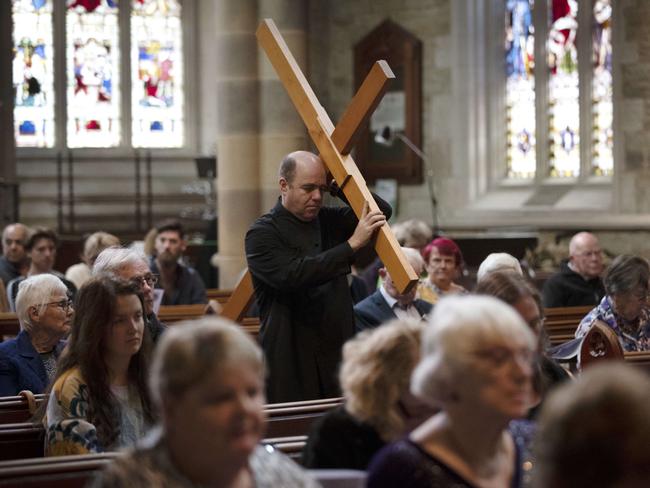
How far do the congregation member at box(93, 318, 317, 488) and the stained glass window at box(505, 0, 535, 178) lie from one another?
12.2m

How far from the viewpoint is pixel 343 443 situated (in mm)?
3262

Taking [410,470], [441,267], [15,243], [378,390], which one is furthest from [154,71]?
[410,470]

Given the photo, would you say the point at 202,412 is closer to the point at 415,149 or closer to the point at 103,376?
the point at 103,376

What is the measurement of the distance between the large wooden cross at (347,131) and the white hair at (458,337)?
7.24ft

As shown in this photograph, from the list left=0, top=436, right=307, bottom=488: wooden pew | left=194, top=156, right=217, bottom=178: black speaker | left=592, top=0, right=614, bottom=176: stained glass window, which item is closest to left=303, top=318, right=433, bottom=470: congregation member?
left=0, top=436, right=307, bottom=488: wooden pew

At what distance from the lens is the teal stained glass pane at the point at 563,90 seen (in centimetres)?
1397

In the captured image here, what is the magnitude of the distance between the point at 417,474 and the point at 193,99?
47.1 feet

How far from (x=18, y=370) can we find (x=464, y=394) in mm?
2915

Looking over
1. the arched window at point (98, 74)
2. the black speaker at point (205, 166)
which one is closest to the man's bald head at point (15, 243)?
the black speaker at point (205, 166)

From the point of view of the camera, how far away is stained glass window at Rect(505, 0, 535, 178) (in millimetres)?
14445

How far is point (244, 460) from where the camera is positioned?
2.49 m

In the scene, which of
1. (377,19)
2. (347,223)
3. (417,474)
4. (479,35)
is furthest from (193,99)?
(417,474)

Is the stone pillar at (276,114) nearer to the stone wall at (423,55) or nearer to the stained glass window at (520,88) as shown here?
the stone wall at (423,55)

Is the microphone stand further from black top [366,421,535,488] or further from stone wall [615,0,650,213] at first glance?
black top [366,421,535,488]
